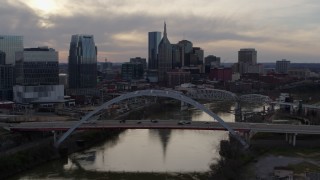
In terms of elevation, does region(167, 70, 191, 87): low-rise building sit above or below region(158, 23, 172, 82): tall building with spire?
below

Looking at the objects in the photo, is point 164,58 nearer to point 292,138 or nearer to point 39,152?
point 292,138

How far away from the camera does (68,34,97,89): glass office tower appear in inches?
2029

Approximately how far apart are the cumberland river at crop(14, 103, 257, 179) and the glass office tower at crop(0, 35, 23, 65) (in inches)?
872

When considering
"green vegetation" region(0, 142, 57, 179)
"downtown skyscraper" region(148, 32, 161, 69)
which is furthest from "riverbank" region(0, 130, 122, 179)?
"downtown skyscraper" region(148, 32, 161, 69)

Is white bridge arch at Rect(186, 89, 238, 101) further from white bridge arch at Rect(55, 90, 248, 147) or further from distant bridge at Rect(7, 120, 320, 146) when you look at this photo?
white bridge arch at Rect(55, 90, 248, 147)

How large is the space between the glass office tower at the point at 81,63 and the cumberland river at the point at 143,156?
2460 cm

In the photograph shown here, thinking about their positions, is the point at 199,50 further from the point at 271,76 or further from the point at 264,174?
the point at 264,174

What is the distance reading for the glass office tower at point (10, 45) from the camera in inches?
1806

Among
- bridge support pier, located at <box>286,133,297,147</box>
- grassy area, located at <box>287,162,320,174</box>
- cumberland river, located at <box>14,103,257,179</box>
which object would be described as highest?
bridge support pier, located at <box>286,133,297,147</box>

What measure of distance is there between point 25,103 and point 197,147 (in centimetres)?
1930

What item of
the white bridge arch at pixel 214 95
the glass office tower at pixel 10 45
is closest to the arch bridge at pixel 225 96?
the white bridge arch at pixel 214 95

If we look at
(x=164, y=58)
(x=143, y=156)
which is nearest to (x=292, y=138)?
(x=143, y=156)

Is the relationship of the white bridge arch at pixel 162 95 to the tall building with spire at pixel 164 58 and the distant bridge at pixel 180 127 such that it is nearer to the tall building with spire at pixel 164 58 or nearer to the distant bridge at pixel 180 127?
the distant bridge at pixel 180 127

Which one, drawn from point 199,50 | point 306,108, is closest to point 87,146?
point 306,108
